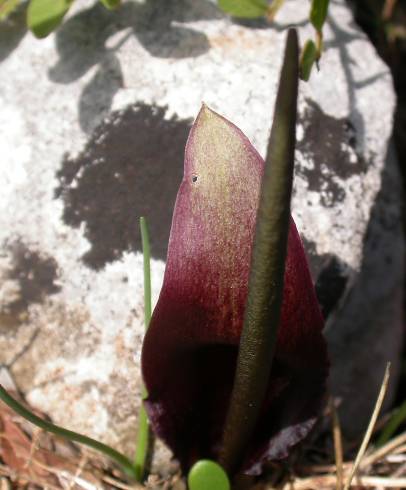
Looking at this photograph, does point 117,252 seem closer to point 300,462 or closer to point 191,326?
point 191,326

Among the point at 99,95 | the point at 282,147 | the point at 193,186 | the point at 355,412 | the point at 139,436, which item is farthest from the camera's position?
the point at 355,412

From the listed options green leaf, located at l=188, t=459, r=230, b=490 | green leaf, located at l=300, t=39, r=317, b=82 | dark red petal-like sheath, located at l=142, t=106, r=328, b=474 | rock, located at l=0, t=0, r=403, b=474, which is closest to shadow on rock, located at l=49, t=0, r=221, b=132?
rock, located at l=0, t=0, r=403, b=474

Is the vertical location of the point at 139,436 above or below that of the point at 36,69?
below

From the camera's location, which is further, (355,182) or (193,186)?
(355,182)

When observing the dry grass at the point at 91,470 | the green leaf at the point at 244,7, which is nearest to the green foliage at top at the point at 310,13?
the green leaf at the point at 244,7

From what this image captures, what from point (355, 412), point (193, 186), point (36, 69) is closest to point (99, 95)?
point (36, 69)

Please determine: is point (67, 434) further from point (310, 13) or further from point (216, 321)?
point (310, 13)

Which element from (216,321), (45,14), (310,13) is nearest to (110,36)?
(45,14)
